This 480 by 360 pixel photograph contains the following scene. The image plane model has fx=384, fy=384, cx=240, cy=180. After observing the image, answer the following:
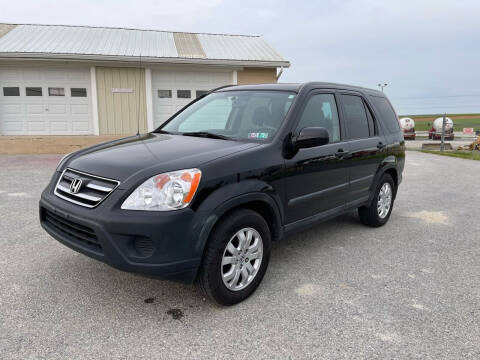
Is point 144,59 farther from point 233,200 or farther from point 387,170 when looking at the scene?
point 233,200

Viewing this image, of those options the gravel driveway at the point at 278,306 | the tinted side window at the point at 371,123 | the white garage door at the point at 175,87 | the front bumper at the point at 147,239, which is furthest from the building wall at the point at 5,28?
the front bumper at the point at 147,239

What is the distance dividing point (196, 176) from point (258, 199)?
59cm

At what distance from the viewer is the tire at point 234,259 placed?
2754 millimetres

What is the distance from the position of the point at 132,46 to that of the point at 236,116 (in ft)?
39.0

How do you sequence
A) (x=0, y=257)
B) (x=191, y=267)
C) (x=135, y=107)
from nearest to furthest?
(x=191, y=267), (x=0, y=257), (x=135, y=107)

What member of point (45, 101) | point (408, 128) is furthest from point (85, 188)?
point (408, 128)

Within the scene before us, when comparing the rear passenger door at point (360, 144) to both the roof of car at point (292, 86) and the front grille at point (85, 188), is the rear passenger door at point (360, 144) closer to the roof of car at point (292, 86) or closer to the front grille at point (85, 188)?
the roof of car at point (292, 86)

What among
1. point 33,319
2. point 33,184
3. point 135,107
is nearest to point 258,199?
point 33,319

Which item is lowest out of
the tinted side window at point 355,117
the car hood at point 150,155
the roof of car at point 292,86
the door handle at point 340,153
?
the door handle at point 340,153

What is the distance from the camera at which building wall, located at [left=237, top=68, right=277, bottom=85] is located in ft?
47.2

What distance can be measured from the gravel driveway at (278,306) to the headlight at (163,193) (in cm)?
87

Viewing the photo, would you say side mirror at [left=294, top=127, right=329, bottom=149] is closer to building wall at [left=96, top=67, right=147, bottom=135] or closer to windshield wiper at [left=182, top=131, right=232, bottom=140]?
windshield wiper at [left=182, top=131, right=232, bottom=140]

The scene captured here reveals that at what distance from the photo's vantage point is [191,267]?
2.63 metres

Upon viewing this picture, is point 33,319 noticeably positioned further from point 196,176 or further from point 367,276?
point 367,276
